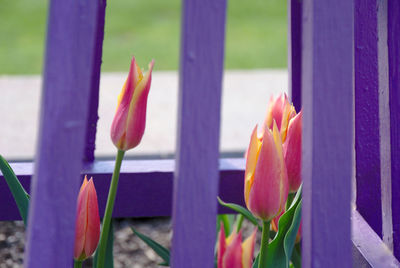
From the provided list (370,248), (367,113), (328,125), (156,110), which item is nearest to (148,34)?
(156,110)

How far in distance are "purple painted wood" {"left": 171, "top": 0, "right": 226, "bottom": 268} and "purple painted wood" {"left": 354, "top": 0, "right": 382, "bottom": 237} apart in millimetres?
483

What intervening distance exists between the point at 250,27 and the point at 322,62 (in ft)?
18.3

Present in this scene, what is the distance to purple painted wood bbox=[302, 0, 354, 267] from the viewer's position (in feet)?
2.34

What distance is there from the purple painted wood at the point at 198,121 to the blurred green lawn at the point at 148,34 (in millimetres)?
4233

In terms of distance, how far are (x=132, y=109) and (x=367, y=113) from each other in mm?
448

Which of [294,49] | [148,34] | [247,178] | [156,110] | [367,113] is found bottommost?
[247,178]

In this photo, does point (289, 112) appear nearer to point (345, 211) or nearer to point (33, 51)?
point (345, 211)

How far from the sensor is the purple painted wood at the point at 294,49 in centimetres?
128

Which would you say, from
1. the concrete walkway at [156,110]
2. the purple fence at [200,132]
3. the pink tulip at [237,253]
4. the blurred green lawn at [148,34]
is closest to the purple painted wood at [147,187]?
the pink tulip at [237,253]

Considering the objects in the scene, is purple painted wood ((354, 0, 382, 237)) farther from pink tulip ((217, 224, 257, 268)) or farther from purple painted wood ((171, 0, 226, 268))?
purple painted wood ((171, 0, 226, 268))

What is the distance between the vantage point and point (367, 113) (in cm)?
112

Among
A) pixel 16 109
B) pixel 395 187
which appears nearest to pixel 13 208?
pixel 395 187

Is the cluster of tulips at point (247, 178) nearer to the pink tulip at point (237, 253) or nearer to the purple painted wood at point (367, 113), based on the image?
the pink tulip at point (237, 253)

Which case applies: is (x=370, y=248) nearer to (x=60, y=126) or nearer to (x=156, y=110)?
(x=60, y=126)
